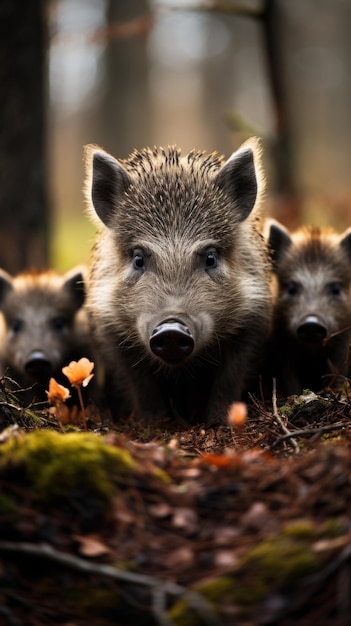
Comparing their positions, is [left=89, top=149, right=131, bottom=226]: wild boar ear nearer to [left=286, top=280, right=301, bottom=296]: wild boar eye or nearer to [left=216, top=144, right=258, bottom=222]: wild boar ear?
[left=216, top=144, right=258, bottom=222]: wild boar ear

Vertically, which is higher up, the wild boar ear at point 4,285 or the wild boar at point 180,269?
the wild boar ear at point 4,285

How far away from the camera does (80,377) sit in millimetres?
4969

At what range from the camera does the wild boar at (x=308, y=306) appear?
7.12 metres

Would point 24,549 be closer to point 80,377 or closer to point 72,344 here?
point 80,377

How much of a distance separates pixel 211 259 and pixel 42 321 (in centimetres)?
273

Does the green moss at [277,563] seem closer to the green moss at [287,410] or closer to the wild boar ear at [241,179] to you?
the green moss at [287,410]

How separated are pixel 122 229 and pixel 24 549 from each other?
3667 mm

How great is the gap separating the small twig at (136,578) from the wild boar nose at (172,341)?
7.07ft

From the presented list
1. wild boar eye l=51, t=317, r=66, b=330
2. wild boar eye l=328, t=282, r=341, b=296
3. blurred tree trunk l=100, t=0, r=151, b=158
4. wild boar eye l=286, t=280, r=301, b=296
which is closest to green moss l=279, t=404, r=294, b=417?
wild boar eye l=286, t=280, r=301, b=296

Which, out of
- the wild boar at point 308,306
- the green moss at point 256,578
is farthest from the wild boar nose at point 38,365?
the green moss at point 256,578

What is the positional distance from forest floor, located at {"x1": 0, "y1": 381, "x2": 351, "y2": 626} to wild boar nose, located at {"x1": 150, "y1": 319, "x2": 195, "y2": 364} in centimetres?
136

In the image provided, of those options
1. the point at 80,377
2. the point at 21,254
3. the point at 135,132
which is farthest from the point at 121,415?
the point at 135,132

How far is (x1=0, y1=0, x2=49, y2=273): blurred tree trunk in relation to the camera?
33.0 feet

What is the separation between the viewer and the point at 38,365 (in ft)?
25.0
